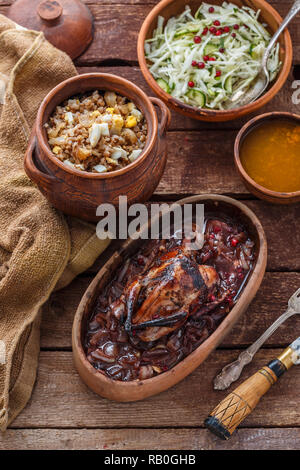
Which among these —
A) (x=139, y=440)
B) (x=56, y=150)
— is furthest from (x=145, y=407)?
(x=56, y=150)

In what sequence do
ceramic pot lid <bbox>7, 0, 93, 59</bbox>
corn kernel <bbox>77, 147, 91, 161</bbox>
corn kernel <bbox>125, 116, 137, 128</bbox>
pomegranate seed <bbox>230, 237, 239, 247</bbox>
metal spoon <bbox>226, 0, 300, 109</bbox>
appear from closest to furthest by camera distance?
corn kernel <bbox>77, 147, 91, 161</bbox>
corn kernel <bbox>125, 116, 137, 128</bbox>
pomegranate seed <bbox>230, 237, 239, 247</bbox>
metal spoon <bbox>226, 0, 300, 109</bbox>
ceramic pot lid <bbox>7, 0, 93, 59</bbox>

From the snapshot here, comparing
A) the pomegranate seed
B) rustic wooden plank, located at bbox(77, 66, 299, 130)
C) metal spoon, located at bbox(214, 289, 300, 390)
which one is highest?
Result: rustic wooden plank, located at bbox(77, 66, 299, 130)

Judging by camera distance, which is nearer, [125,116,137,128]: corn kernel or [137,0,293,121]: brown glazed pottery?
[125,116,137,128]: corn kernel

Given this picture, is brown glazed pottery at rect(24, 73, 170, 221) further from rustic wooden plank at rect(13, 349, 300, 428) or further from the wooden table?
rustic wooden plank at rect(13, 349, 300, 428)

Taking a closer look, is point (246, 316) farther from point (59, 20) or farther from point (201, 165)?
point (59, 20)

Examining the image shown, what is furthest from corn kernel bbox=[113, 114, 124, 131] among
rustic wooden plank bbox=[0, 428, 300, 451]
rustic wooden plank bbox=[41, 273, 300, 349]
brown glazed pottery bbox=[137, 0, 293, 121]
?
rustic wooden plank bbox=[0, 428, 300, 451]

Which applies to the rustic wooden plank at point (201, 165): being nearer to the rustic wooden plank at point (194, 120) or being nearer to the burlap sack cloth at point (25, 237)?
the rustic wooden plank at point (194, 120)
